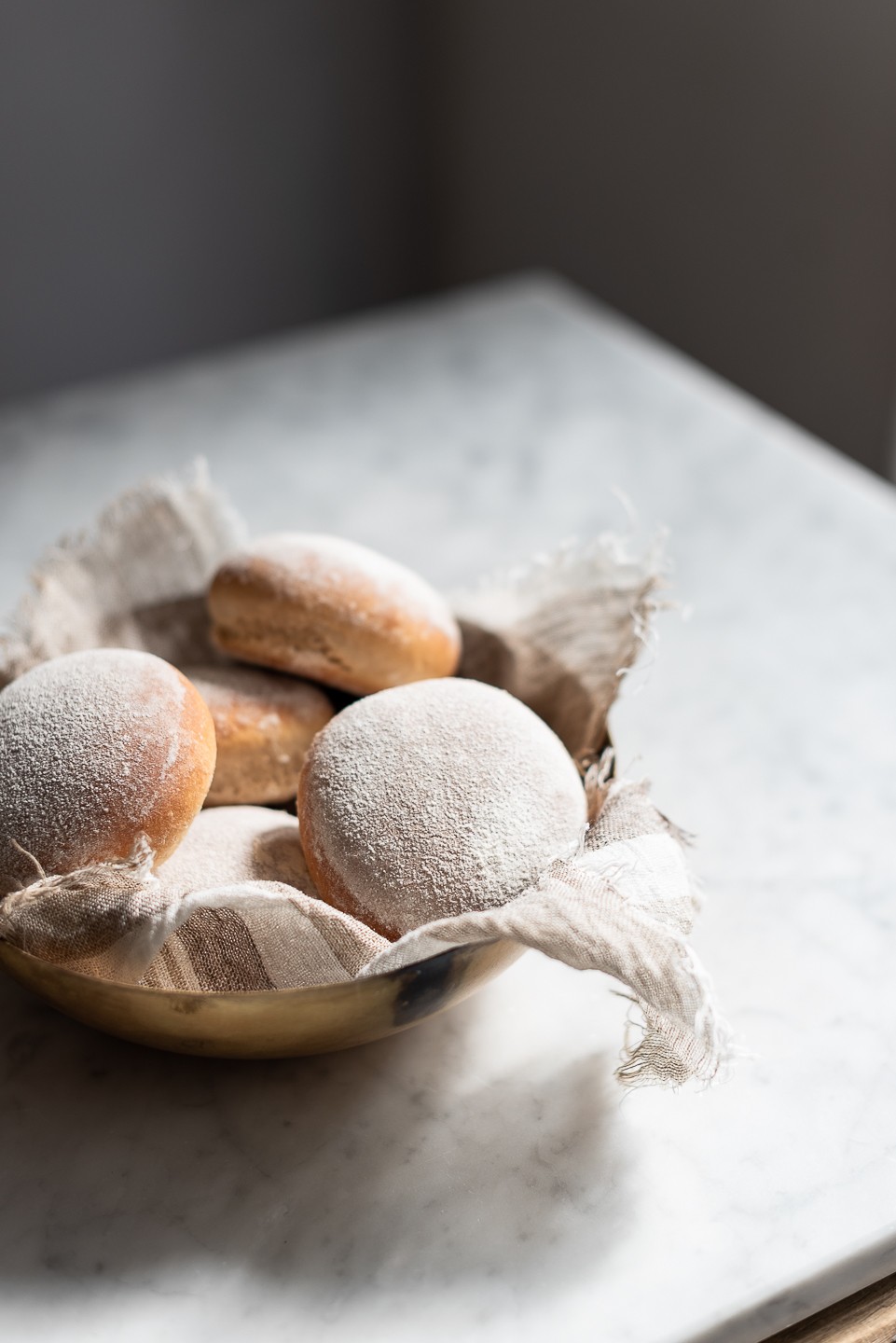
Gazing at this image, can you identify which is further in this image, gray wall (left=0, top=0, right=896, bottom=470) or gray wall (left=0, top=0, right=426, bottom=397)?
gray wall (left=0, top=0, right=426, bottom=397)

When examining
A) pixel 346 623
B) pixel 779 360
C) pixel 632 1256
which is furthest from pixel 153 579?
pixel 779 360

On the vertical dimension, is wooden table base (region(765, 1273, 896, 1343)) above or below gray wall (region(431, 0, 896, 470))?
below

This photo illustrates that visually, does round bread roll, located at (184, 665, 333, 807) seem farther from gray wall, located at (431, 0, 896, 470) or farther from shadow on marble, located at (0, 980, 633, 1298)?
gray wall, located at (431, 0, 896, 470)

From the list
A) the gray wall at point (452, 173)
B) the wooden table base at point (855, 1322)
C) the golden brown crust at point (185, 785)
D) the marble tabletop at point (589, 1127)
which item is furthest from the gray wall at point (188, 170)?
the wooden table base at point (855, 1322)

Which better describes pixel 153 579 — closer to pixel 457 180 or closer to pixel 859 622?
pixel 859 622

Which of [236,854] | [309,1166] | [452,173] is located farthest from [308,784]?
[452,173]

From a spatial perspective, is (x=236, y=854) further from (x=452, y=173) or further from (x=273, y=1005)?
(x=452, y=173)

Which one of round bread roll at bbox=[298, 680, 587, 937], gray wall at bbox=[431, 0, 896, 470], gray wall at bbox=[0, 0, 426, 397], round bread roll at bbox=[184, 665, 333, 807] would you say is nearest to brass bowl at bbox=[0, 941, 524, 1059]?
round bread roll at bbox=[298, 680, 587, 937]
